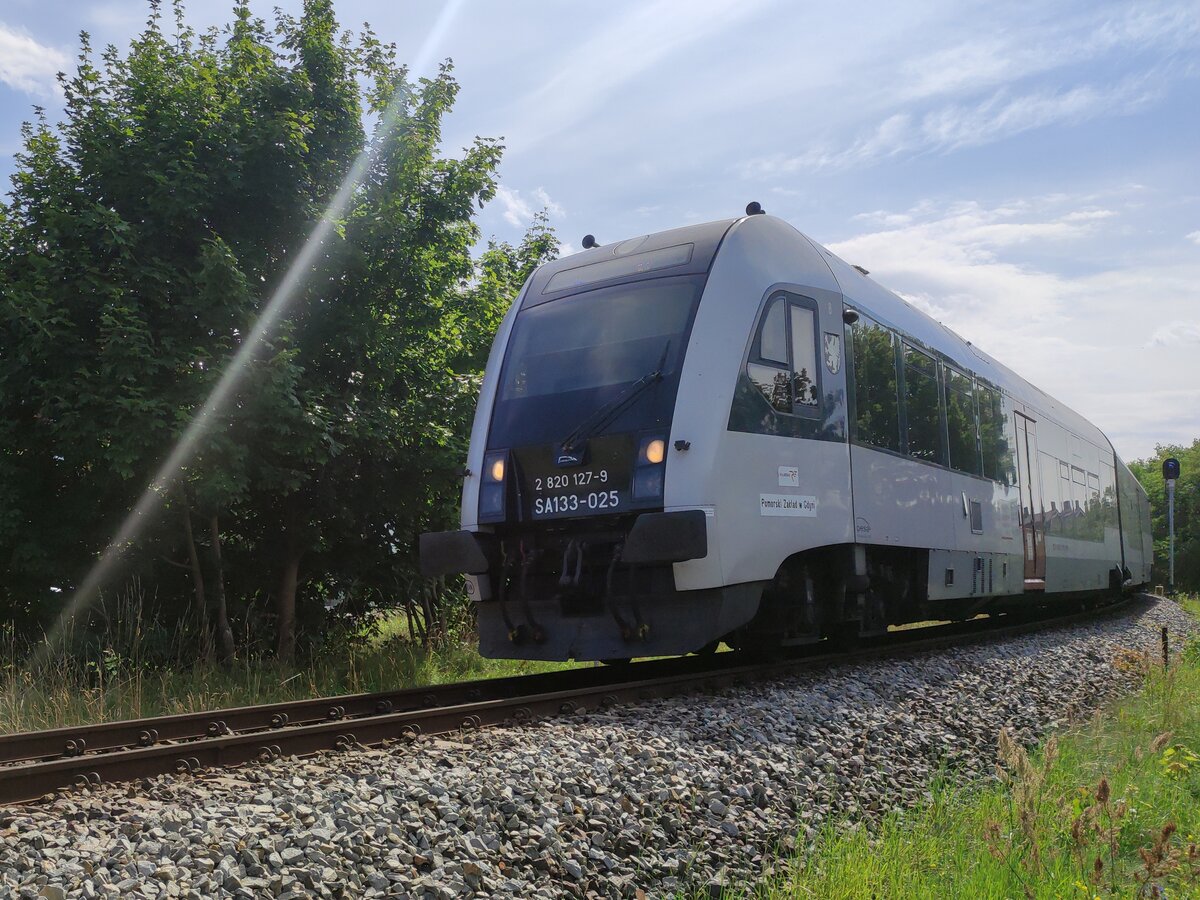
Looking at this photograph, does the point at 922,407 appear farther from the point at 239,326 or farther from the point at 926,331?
the point at 239,326

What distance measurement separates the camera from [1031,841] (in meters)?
3.91

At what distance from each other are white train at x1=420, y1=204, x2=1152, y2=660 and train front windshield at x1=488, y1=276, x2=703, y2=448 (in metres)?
0.02

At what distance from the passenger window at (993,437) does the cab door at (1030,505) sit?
1.92 ft

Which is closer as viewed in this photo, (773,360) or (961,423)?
(773,360)

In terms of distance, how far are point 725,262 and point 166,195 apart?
490cm

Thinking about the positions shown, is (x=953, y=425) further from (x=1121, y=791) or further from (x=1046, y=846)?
(x=1046, y=846)

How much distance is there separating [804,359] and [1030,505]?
713 centimetres

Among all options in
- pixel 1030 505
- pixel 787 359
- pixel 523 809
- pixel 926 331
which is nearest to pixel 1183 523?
pixel 1030 505

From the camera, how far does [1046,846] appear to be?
4379 millimetres

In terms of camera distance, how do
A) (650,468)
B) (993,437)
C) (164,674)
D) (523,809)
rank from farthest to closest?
(993,437) → (164,674) → (650,468) → (523,809)

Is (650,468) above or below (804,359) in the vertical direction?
below

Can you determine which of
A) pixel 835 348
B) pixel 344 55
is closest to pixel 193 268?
pixel 344 55

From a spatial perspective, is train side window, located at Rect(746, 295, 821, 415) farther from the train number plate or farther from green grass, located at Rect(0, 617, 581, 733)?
green grass, located at Rect(0, 617, 581, 733)

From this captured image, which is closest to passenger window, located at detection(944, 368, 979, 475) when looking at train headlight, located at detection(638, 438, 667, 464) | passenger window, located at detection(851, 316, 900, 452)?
passenger window, located at detection(851, 316, 900, 452)
